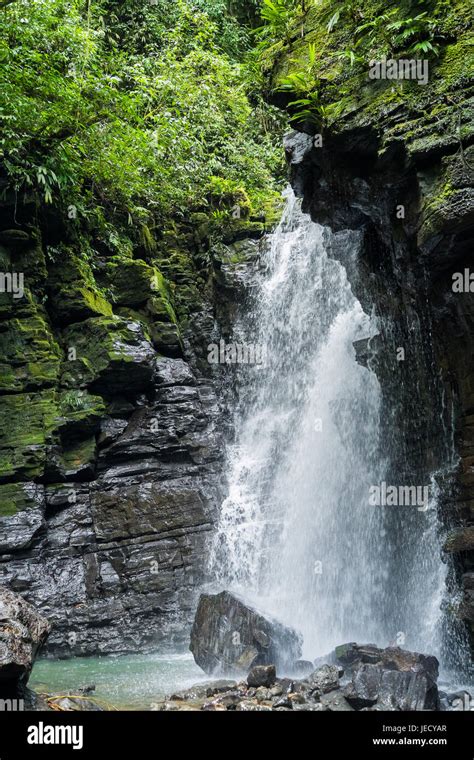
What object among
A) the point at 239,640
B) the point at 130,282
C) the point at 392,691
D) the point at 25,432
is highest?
the point at 130,282

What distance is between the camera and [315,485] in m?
14.4

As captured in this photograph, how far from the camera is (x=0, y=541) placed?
39.3 feet

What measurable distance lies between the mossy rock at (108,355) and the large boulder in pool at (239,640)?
6.08 meters

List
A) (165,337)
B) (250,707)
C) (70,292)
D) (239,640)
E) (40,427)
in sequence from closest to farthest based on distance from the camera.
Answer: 1. (250,707)
2. (239,640)
3. (40,427)
4. (70,292)
5. (165,337)

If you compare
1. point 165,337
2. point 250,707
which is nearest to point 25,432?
point 165,337

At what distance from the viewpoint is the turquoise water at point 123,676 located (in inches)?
326

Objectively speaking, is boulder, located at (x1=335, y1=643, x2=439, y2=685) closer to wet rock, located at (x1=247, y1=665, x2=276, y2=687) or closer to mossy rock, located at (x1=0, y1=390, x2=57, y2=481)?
wet rock, located at (x1=247, y1=665, x2=276, y2=687)

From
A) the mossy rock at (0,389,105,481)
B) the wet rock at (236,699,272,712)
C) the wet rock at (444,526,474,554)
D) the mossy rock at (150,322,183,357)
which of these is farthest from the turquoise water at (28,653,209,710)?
the mossy rock at (150,322,183,357)

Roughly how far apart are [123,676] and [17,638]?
14.8 ft

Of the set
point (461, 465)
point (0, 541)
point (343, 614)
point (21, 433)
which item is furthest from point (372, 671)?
point (21, 433)

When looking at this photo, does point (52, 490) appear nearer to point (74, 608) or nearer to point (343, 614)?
point (74, 608)

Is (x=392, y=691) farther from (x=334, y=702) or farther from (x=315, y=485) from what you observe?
(x=315, y=485)

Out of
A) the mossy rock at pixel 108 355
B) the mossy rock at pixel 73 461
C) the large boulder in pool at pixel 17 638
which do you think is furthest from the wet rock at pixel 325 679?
the mossy rock at pixel 108 355

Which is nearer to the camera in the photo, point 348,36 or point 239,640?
point 348,36
